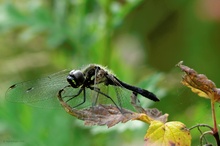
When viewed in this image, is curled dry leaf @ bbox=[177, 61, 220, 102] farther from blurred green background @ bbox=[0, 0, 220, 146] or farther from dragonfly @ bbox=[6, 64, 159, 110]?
dragonfly @ bbox=[6, 64, 159, 110]

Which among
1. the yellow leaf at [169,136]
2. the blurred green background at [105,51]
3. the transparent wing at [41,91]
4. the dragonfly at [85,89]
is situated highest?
the blurred green background at [105,51]

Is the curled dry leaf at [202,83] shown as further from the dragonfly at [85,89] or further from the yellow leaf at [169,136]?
the dragonfly at [85,89]

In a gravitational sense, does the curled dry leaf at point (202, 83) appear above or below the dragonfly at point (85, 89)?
below

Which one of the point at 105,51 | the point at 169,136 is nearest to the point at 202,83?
the point at 169,136

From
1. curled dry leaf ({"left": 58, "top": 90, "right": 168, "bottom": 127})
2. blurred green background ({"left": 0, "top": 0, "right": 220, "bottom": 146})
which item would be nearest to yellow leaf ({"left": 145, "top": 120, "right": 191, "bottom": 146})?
curled dry leaf ({"left": 58, "top": 90, "right": 168, "bottom": 127})

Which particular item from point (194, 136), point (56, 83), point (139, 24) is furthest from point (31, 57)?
point (56, 83)

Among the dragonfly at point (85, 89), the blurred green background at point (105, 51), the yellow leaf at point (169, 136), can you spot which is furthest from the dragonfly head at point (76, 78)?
the yellow leaf at point (169, 136)

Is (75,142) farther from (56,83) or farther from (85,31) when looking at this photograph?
(56,83)

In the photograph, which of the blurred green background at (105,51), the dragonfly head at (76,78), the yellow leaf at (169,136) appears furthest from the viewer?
the blurred green background at (105,51)
